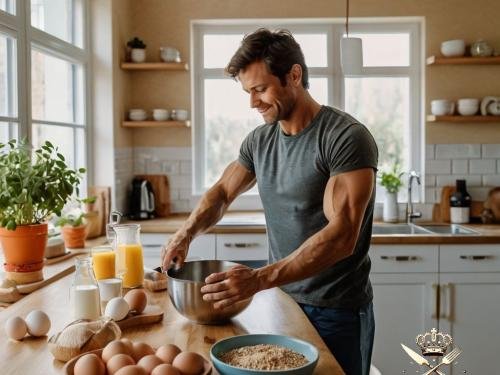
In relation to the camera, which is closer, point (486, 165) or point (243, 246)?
point (243, 246)

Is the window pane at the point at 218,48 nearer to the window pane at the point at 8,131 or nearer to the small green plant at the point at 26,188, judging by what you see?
the window pane at the point at 8,131

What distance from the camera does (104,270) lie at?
92.3 inches

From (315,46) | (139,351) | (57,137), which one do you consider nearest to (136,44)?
(57,137)

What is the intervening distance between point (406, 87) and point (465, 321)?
5.65 feet

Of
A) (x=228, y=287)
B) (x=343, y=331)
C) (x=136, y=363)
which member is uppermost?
(x=228, y=287)

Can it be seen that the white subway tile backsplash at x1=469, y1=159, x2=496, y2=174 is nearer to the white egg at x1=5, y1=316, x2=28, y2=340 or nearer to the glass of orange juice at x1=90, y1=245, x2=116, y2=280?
the glass of orange juice at x1=90, y1=245, x2=116, y2=280

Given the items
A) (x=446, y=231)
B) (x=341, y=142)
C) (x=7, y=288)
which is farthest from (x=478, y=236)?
(x=7, y=288)

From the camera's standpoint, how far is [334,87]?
15.6ft

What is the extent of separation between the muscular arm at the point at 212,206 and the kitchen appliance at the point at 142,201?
1889 mm

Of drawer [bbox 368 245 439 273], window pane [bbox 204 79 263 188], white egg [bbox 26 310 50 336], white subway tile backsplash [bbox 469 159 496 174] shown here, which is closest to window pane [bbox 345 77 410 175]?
white subway tile backsplash [bbox 469 159 496 174]

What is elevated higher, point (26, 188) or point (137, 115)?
point (137, 115)

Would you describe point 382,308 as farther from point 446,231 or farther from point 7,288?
point 7,288

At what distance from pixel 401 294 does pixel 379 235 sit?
364 millimetres

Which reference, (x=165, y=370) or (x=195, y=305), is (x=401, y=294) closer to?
(x=195, y=305)
